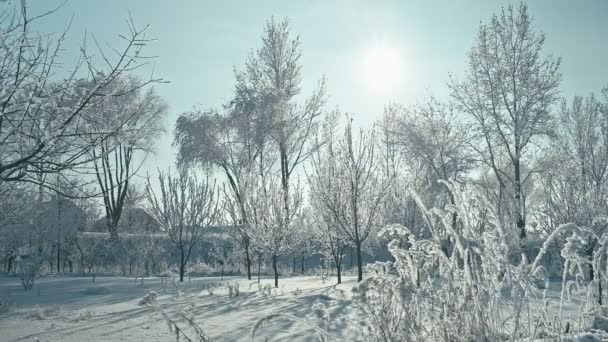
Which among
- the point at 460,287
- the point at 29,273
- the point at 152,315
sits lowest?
the point at 152,315

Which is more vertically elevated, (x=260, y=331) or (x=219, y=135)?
(x=219, y=135)

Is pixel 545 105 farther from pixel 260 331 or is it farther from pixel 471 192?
pixel 471 192

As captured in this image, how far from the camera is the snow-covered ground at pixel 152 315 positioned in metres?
5.43

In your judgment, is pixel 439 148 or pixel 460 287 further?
pixel 439 148

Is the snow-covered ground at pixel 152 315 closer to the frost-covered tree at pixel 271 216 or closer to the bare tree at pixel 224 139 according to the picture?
the frost-covered tree at pixel 271 216

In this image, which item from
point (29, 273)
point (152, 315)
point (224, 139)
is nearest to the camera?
point (152, 315)

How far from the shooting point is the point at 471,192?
2504mm

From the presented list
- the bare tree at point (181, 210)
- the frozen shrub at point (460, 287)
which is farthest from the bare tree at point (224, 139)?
the frozen shrub at point (460, 287)

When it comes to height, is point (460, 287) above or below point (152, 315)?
above

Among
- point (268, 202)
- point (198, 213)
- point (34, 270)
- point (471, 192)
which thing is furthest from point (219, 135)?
point (471, 192)

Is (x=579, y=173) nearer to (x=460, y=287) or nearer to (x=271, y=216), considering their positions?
(x=271, y=216)

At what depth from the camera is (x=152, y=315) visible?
704cm

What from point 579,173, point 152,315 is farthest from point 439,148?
point 152,315

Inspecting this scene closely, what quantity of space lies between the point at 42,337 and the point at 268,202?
8066 mm
